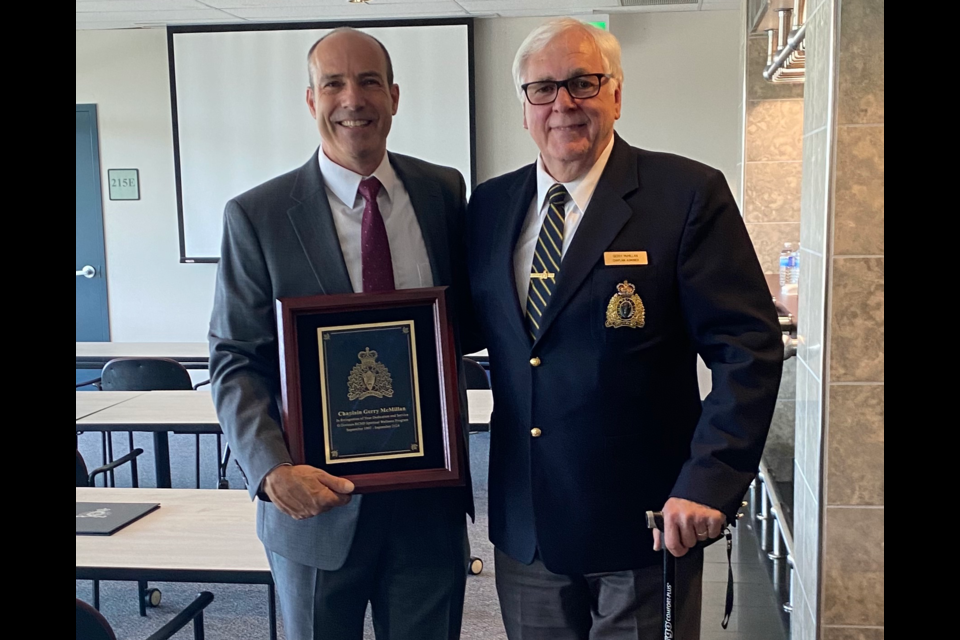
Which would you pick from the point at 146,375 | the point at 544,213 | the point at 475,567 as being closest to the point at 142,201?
the point at 146,375

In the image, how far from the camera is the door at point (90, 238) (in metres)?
7.54

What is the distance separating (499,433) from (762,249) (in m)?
4.01

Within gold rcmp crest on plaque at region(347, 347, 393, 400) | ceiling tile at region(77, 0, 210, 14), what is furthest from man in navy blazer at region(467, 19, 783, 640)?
ceiling tile at region(77, 0, 210, 14)

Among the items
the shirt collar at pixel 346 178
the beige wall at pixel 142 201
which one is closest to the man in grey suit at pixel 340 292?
the shirt collar at pixel 346 178

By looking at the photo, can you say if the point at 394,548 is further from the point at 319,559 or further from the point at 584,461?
the point at 584,461

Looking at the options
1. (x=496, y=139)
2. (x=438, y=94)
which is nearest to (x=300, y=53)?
(x=438, y=94)

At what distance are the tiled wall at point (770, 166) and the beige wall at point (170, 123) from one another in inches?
58.2

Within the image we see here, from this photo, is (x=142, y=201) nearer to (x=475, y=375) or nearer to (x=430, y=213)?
(x=475, y=375)

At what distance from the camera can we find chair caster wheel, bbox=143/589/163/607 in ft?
12.2

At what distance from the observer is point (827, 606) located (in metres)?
2.37

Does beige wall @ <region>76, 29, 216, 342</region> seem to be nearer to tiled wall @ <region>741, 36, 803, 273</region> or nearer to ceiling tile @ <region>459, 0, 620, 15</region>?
ceiling tile @ <region>459, 0, 620, 15</region>

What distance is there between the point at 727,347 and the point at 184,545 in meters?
1.59

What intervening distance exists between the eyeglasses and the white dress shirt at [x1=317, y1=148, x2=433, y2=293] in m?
0.40

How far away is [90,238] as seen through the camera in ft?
25.1
